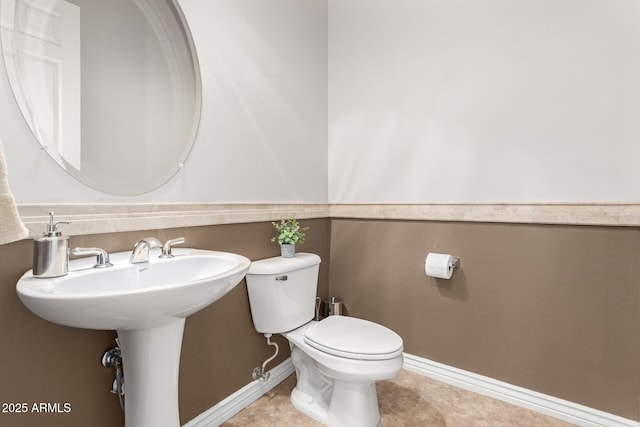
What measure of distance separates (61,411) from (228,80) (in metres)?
1.41

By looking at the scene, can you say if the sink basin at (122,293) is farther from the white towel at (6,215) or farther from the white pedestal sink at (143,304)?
the white towel at (6,215)

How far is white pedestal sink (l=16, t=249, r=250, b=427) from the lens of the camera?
0.73 m

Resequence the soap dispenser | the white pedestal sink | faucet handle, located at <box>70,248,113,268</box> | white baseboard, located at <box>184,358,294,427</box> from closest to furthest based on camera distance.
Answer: the white pedestal sink, the soap dispenser, faucet handle, located at <box>70,248,113,268</box>, white baseboard, located at <box>184,358,294,427</box>

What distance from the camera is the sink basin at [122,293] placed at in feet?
2.34

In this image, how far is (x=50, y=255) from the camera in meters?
0.86

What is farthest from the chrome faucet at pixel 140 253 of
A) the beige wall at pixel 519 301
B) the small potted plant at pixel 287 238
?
the beige wall at pixel 519 301

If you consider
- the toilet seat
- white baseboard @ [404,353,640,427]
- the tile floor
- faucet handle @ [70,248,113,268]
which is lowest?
the tile floor

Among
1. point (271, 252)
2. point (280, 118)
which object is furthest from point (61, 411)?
point (280, 118)

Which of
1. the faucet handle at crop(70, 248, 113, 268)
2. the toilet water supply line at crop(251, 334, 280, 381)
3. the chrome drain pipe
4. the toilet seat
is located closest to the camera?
the faucet handle at crop(70, 248, 113, 268)

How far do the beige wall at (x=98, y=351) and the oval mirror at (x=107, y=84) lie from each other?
0.29m

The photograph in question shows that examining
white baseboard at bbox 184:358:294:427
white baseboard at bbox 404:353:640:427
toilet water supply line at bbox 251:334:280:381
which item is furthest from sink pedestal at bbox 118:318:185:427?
white baseboard at bbox 404:353:640:427

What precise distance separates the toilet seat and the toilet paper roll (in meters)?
0.46

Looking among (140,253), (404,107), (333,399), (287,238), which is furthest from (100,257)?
(404,107)

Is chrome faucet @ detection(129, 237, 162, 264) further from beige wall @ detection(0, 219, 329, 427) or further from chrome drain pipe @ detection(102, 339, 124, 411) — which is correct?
chrome drain pipe @ detection(102, 339, 124, 411)
